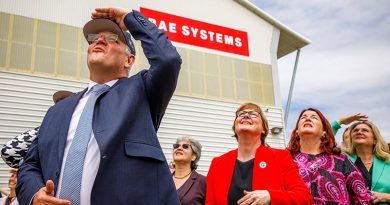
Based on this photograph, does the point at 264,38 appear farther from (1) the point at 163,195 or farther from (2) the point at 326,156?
(1) the point at 163,195

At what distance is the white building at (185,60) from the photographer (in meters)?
9.21

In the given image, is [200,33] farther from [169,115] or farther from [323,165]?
[323,165]

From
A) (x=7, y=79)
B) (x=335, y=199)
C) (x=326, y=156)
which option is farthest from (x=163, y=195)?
(x=7, y=79)

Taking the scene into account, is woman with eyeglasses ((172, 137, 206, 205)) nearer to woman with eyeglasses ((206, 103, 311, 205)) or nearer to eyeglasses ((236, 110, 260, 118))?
woman with eyeglasses ((206, 103, 311, 205))

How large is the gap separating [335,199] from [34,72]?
800 cm

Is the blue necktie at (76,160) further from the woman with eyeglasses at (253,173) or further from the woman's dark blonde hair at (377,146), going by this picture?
the woman's dark blonde hair at (377,146)

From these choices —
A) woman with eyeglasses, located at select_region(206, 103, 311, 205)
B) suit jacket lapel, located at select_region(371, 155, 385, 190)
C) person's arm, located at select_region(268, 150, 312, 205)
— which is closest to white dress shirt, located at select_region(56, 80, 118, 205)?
woman with eyeglasses, located at select_region(206, 103, 311, 205)

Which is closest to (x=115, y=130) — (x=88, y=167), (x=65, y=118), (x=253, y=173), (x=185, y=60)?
(x=88, y=167)

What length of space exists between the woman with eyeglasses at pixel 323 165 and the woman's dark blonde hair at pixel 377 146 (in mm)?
910

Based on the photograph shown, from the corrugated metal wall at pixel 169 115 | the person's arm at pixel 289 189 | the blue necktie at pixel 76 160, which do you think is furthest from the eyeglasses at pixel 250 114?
the corrugated metal wall at pixel 169 115

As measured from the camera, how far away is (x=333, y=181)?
11.1ft

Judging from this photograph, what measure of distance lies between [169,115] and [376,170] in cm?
740

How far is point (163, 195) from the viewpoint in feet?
5.89

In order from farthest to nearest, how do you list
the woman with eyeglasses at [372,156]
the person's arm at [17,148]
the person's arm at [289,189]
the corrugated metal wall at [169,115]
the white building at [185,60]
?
the white building at [185,60]
the corrugated metal wall at [169,115]
the woman with eyeglasses at [372,156]
the person's arm at [289,189]
the person's arm at [17,148]
